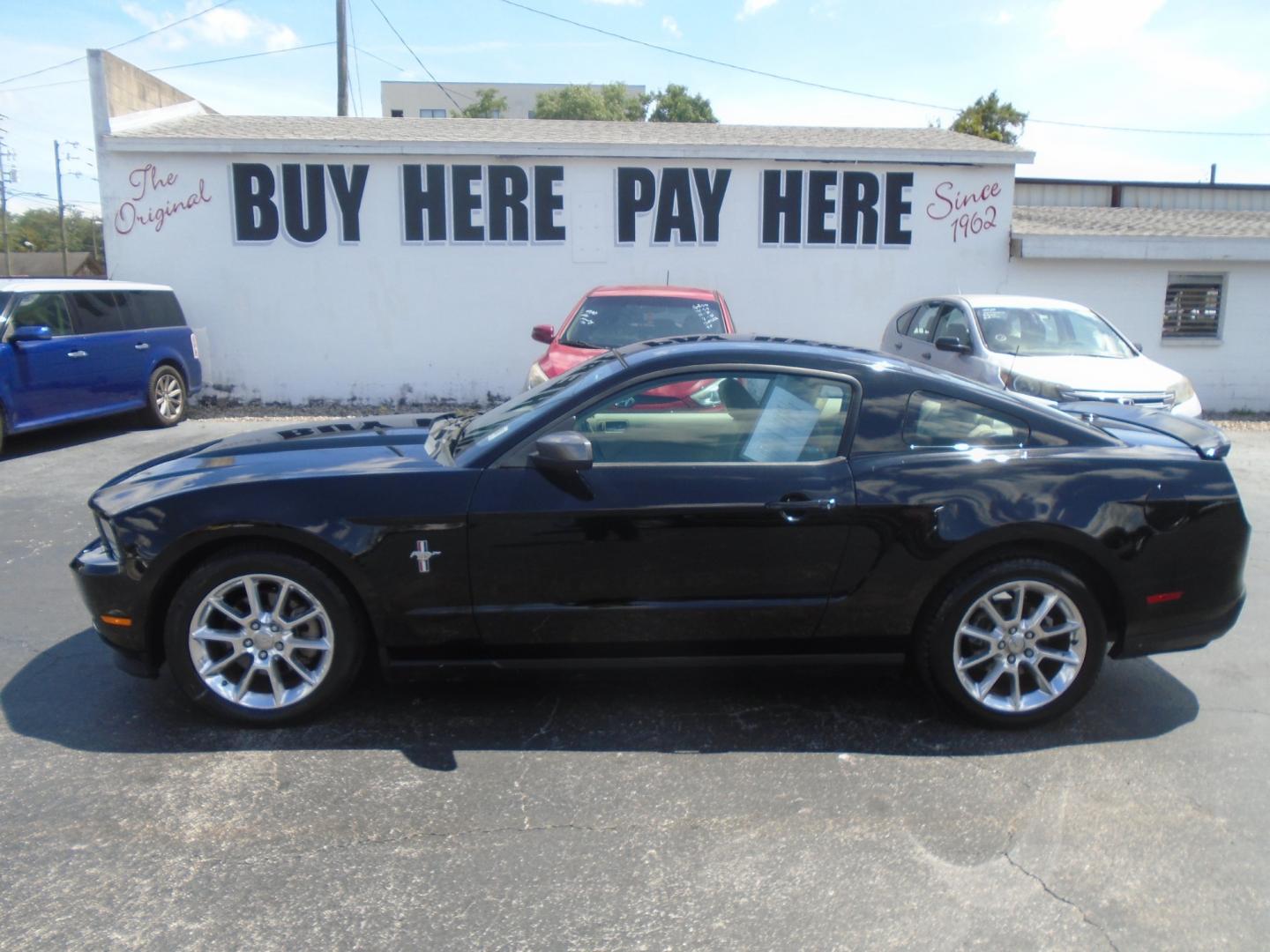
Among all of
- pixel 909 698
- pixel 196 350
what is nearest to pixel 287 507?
pixel 909 698

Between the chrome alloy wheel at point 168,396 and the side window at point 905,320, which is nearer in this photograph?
the chrome alloy wheel at point 168,396

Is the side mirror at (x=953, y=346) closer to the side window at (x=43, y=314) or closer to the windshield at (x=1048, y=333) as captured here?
the windshield at (x=1048, y=333)

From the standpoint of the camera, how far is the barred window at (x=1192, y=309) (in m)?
14.0

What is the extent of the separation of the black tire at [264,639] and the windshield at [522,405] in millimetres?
759

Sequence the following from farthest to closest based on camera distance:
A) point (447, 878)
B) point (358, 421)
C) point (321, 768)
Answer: point (358, 421), point (321, 768), point (447, 878)

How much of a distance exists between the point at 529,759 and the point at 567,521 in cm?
87

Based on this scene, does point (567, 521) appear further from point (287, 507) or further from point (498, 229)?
point (498, 229)

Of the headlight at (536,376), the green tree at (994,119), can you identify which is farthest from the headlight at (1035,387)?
the green tree at (994,119)

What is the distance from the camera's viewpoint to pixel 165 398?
11.2m

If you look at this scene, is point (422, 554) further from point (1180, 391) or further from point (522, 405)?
point (1180, 391)

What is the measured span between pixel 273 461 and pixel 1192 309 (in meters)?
14.0

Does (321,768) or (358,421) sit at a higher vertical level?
(358,421)

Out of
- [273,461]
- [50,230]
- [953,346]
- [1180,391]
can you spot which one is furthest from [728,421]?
[50,230]

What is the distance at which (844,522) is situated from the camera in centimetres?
371
